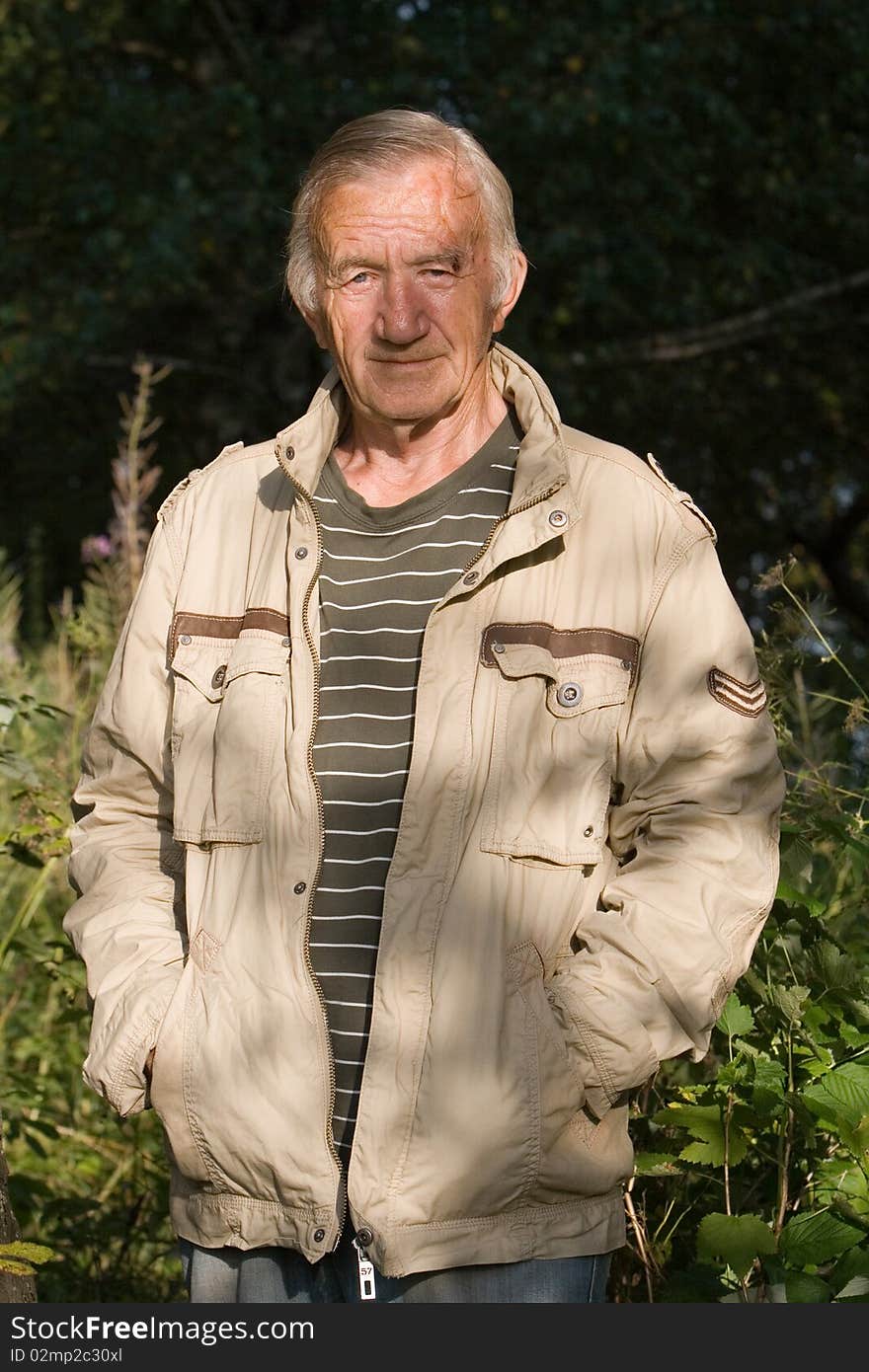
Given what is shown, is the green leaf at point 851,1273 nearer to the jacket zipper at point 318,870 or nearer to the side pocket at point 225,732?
the jacket zipper at point 318,870

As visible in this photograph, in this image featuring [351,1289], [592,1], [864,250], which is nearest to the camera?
[351,1289]

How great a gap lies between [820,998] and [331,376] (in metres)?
1.39

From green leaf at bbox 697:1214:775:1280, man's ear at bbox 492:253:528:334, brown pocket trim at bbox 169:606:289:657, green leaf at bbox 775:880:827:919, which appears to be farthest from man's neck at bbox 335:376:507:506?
green leaf at bbox 697:1214:775:1280

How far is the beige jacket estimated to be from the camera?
2.33 meters

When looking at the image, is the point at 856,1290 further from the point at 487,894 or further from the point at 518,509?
the point at 518,509

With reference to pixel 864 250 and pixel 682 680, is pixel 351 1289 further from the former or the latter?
pixel 864 250

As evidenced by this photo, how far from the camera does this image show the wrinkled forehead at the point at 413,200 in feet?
8.61

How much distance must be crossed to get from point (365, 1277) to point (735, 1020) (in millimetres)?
801

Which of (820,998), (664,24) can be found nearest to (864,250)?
(664,24)

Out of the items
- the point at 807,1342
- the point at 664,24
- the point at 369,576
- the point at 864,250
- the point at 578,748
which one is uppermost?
the point at 664,24

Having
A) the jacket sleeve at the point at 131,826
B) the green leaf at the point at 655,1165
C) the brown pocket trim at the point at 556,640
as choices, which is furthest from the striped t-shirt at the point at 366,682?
the green leaf at the point at 655,1165

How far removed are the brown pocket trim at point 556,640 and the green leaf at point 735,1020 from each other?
0.71 meters

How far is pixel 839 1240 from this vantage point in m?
2.59

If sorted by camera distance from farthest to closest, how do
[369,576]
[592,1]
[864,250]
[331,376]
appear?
1. [864,250]
2. [592,1]
3. [331,376]
4. [369,576]
